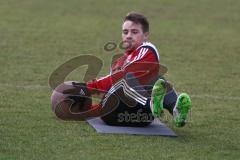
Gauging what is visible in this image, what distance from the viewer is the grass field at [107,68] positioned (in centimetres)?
616

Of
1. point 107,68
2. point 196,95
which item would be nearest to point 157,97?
point 196,95

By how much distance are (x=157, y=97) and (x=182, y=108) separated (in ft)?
0.95

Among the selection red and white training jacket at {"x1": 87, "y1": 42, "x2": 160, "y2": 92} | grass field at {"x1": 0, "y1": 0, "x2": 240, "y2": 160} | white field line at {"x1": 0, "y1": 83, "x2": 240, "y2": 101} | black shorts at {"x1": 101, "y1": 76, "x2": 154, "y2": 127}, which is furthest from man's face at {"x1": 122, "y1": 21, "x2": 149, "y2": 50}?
white field line at {"x1": 0, "y1": 83, "x2": 240, "y2": 101}

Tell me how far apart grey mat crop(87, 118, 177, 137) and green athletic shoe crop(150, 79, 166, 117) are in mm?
183

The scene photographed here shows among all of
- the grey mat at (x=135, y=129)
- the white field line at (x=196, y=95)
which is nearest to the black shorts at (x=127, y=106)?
the grey mat at (x=135, y=129)

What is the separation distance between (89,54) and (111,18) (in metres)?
4.60

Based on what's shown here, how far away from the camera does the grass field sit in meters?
6.16

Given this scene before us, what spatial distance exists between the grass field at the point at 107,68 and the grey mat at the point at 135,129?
135 millimetres

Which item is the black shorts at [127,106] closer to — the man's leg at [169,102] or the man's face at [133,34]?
the man's leg at [169,102]

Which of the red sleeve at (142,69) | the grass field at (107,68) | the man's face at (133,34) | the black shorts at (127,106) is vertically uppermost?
the man's face at (133,34)

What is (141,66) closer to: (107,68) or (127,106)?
(127,106)

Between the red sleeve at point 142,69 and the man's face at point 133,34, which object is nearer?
the red sleeve at point 142,69

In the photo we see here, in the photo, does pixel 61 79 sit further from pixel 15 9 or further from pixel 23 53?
pixel 15 9

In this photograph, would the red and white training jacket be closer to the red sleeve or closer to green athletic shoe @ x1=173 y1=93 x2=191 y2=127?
the red sleeve
